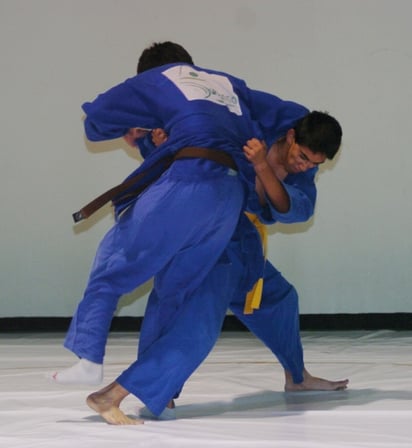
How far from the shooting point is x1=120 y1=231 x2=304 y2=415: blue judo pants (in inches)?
99.0

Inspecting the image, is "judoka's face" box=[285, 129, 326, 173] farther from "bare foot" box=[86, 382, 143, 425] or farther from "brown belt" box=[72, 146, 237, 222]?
"bare foot" box=[86, 382, 143, 425]

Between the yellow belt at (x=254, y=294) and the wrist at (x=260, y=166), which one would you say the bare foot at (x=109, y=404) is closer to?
the yellow belt at (x=254, y=294)

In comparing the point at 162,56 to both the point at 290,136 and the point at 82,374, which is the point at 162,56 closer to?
the point at 290,136

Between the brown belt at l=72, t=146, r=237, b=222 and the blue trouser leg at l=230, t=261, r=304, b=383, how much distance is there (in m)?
0.52

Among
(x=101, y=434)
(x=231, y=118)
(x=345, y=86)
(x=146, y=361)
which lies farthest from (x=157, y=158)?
(x=345, y=86)

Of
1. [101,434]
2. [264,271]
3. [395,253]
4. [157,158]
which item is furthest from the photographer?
[395,253]

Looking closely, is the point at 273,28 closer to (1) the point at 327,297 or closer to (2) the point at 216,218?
(1) the point at 327,297

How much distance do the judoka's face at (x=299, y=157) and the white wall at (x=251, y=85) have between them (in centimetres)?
282

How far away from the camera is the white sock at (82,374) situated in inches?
97.7

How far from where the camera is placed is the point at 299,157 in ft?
8.99

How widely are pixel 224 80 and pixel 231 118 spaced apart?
13cm

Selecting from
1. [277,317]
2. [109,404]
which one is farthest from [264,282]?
[109,404]

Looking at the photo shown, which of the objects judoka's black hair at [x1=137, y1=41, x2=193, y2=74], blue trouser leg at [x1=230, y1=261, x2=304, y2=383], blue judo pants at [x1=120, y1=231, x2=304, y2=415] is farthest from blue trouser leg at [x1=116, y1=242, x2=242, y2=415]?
judoka's black hair at [x1=137, y1=41, x2=193, y2=74]

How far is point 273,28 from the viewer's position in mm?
5609
